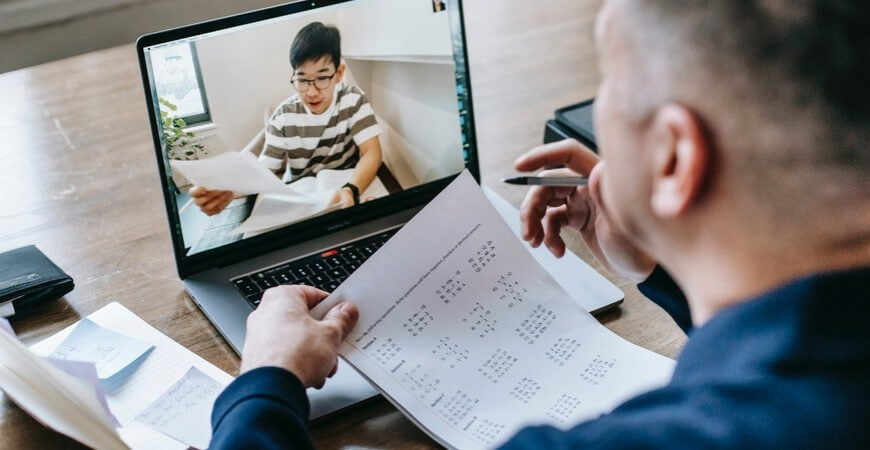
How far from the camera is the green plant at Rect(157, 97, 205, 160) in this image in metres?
0.97

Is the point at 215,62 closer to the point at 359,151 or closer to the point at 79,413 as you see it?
the point at 359,151

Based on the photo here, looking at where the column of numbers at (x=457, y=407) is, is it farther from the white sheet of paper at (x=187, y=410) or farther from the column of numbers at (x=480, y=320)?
the white sheet of paper at (x=187, y=410)

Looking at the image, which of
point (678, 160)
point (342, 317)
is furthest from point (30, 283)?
point (678, 160)

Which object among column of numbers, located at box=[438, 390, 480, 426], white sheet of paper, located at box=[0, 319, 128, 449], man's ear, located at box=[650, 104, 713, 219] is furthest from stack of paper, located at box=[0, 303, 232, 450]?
man's ear, located at box=[650, 104, 713, 219]

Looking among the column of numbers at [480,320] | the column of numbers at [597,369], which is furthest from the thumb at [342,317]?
the column of numbers at [597,369]

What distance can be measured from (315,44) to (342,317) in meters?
0.33

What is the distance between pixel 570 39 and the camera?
1570 millimetres

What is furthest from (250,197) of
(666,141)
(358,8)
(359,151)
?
(666,141)

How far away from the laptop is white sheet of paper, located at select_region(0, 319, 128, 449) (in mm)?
208

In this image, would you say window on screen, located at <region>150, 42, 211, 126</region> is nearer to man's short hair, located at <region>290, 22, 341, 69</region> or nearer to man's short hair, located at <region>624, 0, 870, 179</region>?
man's short hair, located at <region>290, 22, 341, 69</region>

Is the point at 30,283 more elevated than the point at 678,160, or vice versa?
the point at 678,160

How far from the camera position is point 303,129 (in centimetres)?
103

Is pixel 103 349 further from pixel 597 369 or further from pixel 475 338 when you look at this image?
pixel 597 369

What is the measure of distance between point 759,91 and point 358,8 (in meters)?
0.60
